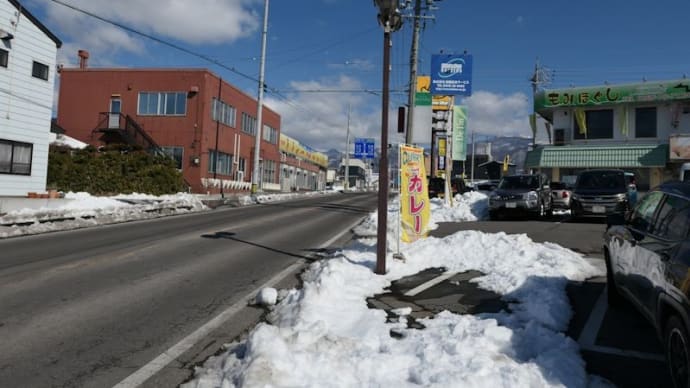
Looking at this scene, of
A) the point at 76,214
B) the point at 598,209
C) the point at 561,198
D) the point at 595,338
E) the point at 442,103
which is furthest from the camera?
the point at 442,103

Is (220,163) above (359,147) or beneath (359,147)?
beneath

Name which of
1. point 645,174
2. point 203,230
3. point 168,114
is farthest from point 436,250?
point 168,114

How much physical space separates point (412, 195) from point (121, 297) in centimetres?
560

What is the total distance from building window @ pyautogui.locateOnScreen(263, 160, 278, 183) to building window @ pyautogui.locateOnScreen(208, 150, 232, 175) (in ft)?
30.5

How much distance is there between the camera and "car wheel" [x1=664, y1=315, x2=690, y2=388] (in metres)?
3.17

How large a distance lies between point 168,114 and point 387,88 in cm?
3012

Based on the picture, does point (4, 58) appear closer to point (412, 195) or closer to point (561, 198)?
point (412, 195)

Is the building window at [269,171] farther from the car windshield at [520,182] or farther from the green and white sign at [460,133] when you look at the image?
the car windshield at [520,182]

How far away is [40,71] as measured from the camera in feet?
70.7

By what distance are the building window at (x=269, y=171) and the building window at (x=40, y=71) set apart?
2659 cm

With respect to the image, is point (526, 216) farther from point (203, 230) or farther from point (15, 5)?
point (15, 5)

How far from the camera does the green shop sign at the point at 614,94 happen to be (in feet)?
86.1

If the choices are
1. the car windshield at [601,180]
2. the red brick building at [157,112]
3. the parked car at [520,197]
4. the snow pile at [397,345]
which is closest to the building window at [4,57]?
the red brick building at [157,112]

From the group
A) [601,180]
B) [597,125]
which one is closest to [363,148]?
[597,125]
